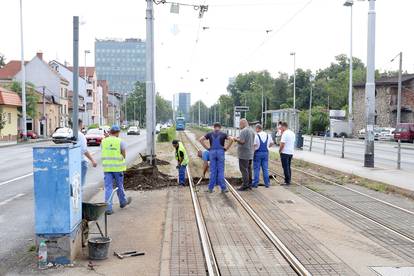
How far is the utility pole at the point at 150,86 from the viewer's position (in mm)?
16266

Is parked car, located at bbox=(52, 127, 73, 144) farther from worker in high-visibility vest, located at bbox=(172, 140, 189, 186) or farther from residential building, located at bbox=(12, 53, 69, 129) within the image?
residential building, located at bbox=(12, 53, 69, 129)

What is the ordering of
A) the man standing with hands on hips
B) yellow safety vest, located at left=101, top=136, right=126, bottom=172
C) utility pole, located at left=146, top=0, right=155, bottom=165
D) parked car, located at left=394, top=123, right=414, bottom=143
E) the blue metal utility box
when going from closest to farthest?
the blue metal utility box
yellow safety vest, located at left=101, top=136, right=126, bottom=172
the man standing with hands on hips
utility pole, located at left=146, top=0, right=155, bottom=165
parked car, located at left=394, top=123, right=414, bottom=143

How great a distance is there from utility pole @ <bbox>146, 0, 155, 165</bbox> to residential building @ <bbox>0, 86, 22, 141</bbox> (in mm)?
36340

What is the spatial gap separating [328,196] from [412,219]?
2.96 metres

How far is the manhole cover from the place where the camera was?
20.5ft

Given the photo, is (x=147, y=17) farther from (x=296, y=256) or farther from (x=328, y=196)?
(x=296, y=256)

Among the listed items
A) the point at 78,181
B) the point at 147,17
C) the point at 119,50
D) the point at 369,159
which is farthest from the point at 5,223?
the point at 119,50

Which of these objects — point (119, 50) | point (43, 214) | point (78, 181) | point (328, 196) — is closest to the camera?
point (43, 214)

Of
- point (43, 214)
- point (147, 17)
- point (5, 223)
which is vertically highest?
point (147, 17)

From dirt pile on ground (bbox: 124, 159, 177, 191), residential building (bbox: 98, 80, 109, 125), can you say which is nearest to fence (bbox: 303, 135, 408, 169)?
dirt pile on ground (bbox: 124, 159, 177, 191)

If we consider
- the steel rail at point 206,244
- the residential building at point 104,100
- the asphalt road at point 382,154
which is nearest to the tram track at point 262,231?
the steel rail at point 206,244

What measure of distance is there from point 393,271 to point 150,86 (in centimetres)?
1159

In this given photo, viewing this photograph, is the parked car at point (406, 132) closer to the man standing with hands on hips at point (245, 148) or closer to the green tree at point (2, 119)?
the green tree at point (2, 119)

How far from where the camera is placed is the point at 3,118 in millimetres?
49500
